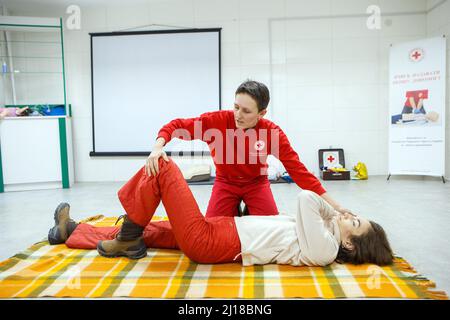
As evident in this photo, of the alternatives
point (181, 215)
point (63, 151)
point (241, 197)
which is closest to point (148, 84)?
point (63, 151)

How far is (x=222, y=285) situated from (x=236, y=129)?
0.96m

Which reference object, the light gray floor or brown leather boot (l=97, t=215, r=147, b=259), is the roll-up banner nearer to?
the light gray floor

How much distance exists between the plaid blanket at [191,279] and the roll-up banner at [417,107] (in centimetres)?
330

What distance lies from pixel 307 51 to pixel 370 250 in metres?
4.01

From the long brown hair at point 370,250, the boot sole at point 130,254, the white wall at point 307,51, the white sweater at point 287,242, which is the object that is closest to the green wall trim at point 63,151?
the white wall at point 307,51

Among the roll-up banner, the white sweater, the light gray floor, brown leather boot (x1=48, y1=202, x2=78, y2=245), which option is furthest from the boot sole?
the roll-up banner

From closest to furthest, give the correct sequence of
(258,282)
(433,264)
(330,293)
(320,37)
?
(330,293), (258,282), (433,264), (320,37)

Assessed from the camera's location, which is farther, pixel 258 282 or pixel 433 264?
pixel 433 264

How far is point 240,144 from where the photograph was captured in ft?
7.01

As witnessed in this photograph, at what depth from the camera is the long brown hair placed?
165cm

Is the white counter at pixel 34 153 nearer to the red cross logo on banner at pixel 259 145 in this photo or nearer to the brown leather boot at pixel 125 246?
the brown leather boot at pixel 125 246

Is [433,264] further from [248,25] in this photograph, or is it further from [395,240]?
[248,25]

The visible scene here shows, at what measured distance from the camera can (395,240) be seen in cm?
223
